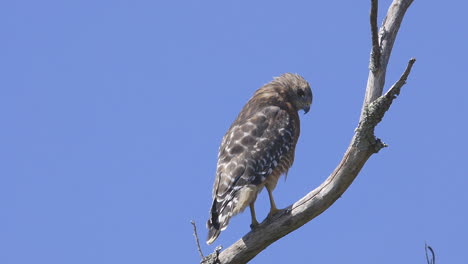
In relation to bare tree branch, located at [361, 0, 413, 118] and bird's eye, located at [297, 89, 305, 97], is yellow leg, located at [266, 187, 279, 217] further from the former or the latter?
bird's eye, located at [297, 89, 305, 97]

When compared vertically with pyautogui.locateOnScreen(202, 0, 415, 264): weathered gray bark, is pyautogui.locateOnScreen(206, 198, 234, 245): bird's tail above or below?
above

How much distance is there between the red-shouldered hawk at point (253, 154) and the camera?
6598 millimetres

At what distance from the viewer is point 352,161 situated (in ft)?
18.3

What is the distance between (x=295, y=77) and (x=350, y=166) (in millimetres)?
3226

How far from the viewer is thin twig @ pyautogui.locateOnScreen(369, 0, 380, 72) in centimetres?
500

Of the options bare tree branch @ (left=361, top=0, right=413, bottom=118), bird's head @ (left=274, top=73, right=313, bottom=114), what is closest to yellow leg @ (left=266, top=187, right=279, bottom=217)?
bare tree branch @ (left=361, top=0, right=413, bottom=118)

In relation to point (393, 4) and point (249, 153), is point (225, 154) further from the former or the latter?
point (393, 4)

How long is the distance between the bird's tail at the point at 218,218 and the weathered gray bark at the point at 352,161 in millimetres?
280

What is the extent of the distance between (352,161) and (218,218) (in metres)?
1.45

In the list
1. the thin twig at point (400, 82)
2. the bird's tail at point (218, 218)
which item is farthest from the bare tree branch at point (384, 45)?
the bird's tail at point (218, 218)

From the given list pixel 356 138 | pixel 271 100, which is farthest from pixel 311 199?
pixel 271 100

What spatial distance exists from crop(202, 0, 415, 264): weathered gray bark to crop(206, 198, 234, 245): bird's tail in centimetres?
28

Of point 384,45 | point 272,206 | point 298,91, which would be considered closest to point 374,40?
point 384,45

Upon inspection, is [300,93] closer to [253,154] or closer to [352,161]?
[253,154]
